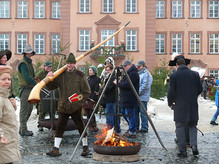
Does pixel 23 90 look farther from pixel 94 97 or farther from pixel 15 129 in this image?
pixel 15 129

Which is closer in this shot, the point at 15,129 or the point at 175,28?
the point at 15,129

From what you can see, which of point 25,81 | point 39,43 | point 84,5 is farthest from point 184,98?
point 39,43

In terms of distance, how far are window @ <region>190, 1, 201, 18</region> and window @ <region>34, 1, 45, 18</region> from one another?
14025mm

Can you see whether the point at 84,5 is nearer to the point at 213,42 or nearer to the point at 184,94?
the point at 213,42

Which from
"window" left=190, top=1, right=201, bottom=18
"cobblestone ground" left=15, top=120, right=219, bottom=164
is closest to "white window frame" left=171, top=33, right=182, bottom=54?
"window" left=190, top=1, right=201, bottom=18

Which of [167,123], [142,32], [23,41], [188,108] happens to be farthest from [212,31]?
[188,108]

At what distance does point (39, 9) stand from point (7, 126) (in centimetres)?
4066

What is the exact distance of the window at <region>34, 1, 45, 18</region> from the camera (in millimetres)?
44688

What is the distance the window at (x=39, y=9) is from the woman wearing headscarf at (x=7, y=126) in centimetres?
4019

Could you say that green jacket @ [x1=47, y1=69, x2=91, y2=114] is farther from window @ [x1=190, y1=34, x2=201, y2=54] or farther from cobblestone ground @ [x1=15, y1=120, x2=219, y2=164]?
window @ [x1=190, y1=34, x2=201, y2=54]

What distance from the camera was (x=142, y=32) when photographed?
41.4m

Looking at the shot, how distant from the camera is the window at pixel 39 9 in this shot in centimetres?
4469

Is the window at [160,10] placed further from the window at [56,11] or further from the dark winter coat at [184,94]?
the dark winter coat at [184,94]

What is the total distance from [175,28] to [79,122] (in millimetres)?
37392
